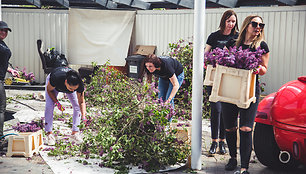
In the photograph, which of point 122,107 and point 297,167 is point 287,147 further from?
point 122,107

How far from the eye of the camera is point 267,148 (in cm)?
429

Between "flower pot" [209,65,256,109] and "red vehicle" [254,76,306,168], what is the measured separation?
35cm

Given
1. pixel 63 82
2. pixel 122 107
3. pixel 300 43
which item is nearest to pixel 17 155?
pixel 63 82

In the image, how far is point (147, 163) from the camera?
4.34 metres

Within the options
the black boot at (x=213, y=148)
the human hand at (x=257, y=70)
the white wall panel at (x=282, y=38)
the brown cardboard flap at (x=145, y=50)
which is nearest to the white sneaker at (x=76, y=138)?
the black boot at (x=213, y=148)

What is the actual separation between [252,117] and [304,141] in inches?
23.2

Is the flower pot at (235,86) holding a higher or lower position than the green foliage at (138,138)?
higher

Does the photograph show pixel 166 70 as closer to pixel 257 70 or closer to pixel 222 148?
pixel 222 148

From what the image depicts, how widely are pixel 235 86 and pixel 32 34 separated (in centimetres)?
983

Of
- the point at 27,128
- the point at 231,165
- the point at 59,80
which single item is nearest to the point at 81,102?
the point at 59,80

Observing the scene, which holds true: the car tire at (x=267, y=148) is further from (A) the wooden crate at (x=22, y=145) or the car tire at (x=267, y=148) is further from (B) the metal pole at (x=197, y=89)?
(A) the wooden crate at (x=22, y=145)

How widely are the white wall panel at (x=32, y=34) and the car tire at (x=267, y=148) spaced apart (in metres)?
9.04

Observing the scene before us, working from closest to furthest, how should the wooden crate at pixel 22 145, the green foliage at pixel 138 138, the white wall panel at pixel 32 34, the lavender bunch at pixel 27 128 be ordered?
the green foliage at pixel 138 138 < the wooden crate at pixel 22 145 < the lavender bunch at pixel 27 128 < the white wall panel at pixel 32 34

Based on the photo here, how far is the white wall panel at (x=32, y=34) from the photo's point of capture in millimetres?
12156
